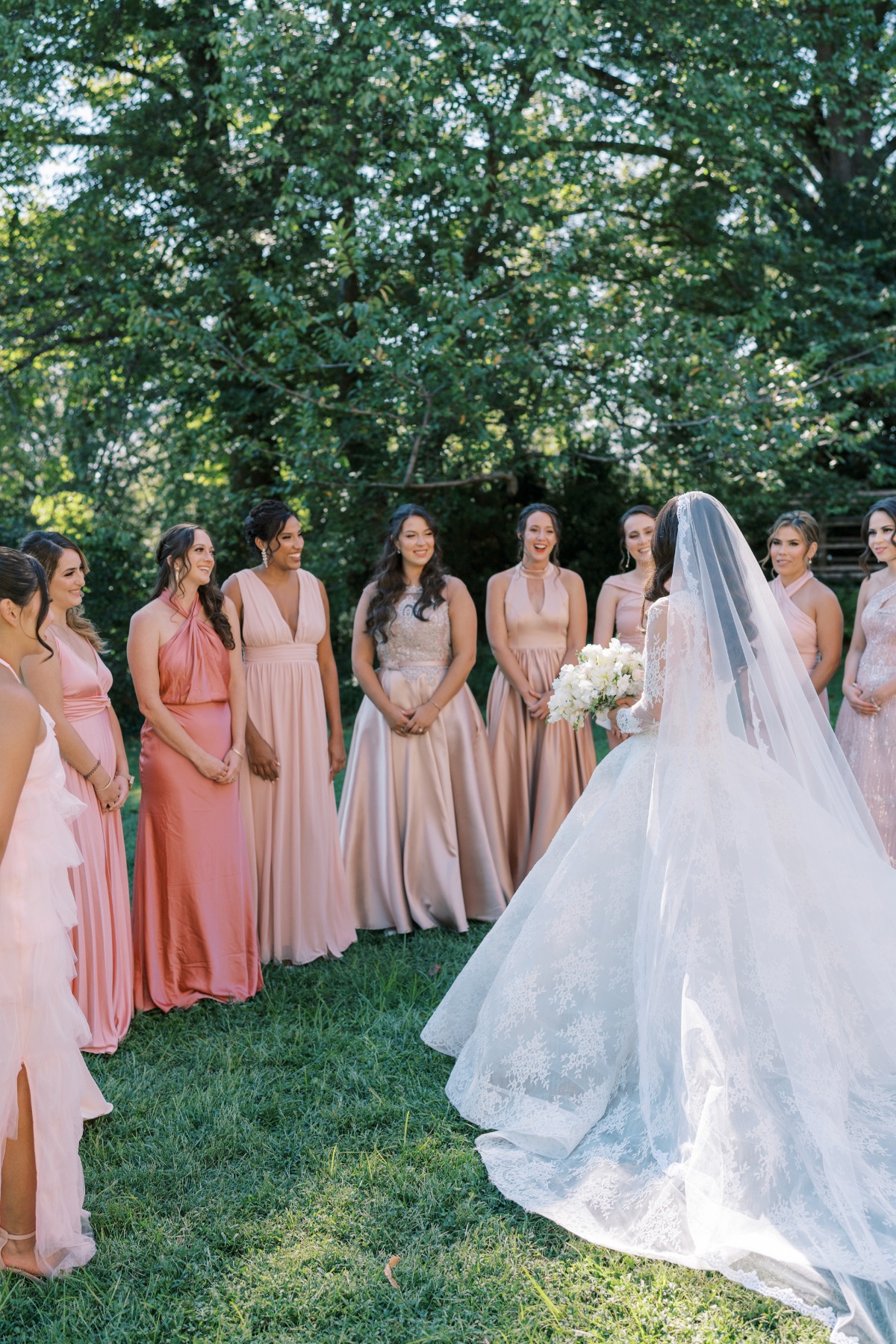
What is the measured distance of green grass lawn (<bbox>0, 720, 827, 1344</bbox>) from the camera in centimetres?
288

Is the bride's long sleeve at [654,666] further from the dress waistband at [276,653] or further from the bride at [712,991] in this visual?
the dress waistband at [276,653]

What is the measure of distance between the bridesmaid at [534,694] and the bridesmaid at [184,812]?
1.98 m

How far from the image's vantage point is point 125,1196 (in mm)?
3514

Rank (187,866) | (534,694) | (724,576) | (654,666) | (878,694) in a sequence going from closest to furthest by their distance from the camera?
(724,576) < (654,666) < (187,866) < (878,694) < (534,694)

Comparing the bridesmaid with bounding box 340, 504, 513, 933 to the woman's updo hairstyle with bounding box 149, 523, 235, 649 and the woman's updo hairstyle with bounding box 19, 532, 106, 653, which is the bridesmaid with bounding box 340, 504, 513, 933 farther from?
the woman's updo hairstyle with bounding box 19, 532, 106, 653

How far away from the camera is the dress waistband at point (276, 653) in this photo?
234 inches

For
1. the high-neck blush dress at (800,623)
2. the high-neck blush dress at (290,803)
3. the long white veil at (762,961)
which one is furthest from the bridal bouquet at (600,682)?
the high-neck blush dress at (800,623)

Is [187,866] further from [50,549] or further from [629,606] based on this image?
[629,606]

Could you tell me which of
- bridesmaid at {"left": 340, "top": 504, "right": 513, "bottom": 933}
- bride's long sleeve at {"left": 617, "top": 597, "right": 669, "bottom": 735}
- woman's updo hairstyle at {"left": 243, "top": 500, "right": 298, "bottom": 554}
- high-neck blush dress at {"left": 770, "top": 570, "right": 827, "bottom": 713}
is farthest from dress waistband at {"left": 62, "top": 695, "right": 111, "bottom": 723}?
high-neck blush dress at {"left": 770, "top": 570, "right": 827, "bottom": 713}

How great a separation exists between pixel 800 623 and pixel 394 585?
2247 mm

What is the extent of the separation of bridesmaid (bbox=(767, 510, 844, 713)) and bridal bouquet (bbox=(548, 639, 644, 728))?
6.27 ft

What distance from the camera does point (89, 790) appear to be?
4.83m

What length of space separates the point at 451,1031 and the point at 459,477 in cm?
863

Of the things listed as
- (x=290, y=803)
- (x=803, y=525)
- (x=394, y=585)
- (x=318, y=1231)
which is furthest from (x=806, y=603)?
(x=318, y=1231)
